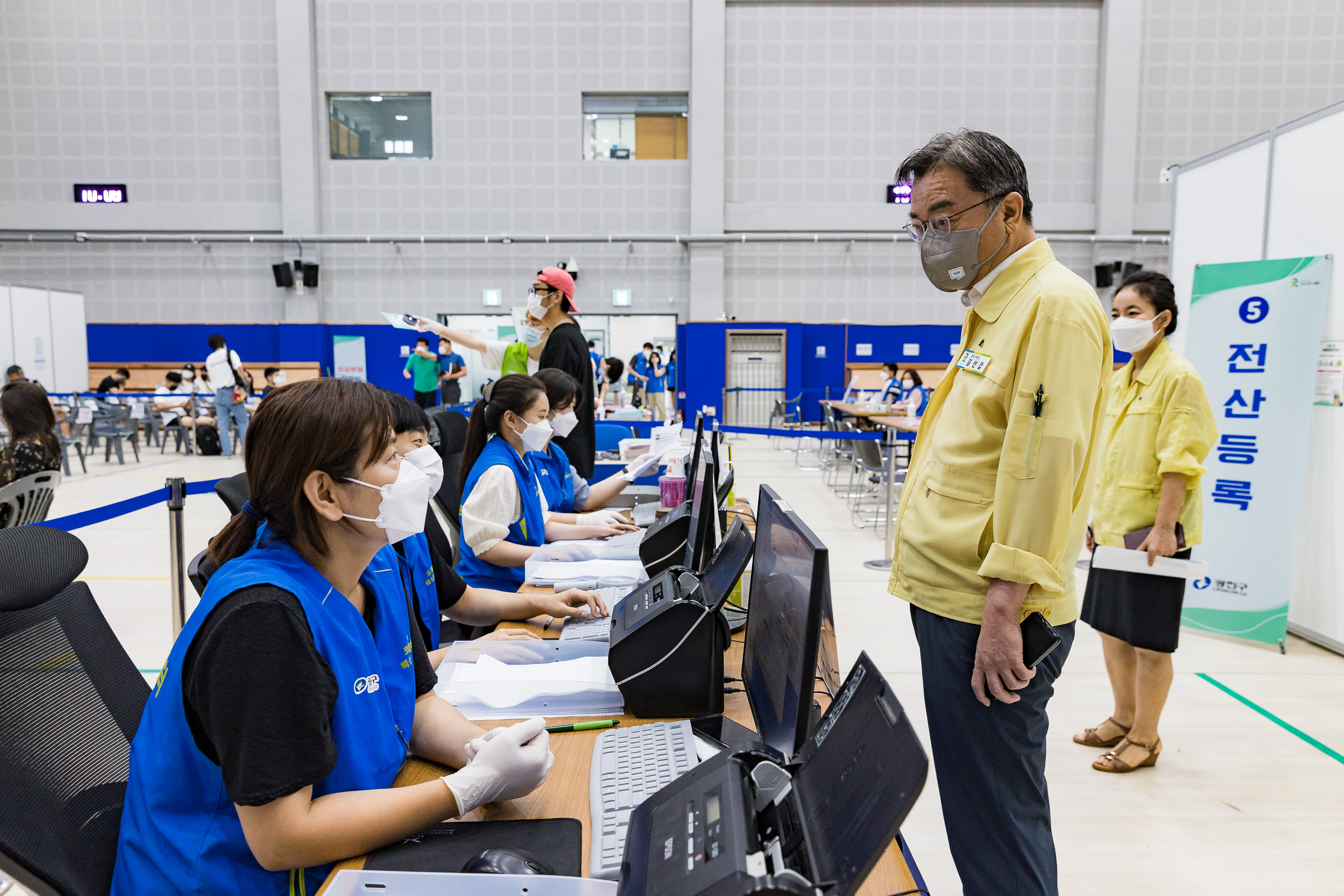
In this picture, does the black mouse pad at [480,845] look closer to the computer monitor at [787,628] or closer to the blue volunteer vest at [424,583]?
the computer monitor at [787,628]

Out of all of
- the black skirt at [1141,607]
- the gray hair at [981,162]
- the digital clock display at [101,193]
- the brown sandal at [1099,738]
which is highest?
the digital clock display at [101,193]

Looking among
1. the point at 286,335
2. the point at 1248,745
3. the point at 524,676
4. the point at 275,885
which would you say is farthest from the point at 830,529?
the point at 286,335

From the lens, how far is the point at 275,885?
3.58 ft

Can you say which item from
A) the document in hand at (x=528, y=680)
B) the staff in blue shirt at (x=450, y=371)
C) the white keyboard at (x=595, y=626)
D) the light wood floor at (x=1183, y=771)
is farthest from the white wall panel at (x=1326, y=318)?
the staff in blue shirt at (x=450, y=371)

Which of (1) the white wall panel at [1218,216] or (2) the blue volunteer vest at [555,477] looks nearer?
(2) the blue volunteer vest at [555,477]

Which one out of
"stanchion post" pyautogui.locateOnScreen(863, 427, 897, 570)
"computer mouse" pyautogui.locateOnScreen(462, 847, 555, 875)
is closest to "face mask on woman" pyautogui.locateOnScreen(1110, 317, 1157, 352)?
"computer mouse" pyautogui.locateOnScreen(462, 847, 555, 875)

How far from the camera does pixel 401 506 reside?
4.09 feet

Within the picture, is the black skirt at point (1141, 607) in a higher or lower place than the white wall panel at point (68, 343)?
lower

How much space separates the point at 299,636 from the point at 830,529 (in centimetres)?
599

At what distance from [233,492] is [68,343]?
1381cm

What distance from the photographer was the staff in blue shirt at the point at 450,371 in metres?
11.7

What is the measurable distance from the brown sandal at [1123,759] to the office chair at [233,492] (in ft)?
9.12

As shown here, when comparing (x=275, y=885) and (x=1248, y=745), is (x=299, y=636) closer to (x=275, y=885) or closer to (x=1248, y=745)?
(x=275, y=885)

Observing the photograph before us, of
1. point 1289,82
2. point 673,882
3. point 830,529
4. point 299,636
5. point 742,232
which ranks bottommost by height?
point 830,529
